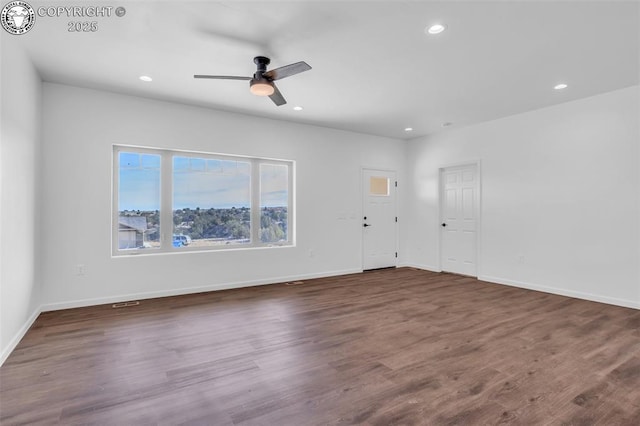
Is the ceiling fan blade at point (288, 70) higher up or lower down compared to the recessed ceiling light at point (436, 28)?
lower down

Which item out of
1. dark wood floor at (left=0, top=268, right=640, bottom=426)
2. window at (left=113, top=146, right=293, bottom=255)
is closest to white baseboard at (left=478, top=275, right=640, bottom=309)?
dark wood floor at (left=0, top=268, right=640, bottom=426)

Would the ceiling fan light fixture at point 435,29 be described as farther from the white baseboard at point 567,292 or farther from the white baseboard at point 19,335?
the white baseboard at point 19,335

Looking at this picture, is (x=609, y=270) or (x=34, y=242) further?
(x=609, y=270)

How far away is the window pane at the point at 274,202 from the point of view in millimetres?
5531

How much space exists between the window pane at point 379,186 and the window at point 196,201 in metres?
1.87

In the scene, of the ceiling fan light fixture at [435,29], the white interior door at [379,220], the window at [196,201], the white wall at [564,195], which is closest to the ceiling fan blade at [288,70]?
the ceiling fan light fixture at [435,29]

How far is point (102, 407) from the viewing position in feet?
6.52

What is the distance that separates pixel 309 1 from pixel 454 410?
9.69 feet

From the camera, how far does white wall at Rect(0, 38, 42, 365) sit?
104 inches

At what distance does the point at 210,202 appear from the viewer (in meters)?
5.05

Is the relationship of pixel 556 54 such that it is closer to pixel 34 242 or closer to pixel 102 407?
pixel 102 407

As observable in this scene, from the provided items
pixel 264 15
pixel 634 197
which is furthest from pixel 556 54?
pixel 264 15

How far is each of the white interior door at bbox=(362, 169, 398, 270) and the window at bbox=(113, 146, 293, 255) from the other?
171 cm

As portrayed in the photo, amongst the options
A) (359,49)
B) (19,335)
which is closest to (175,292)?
(19,335)
